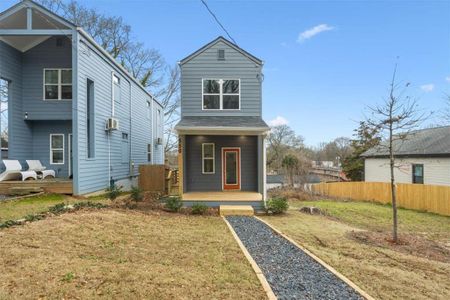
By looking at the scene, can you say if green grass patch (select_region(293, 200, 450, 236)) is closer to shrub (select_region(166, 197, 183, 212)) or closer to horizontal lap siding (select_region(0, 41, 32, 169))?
shrub (select_region(166, 197, 183, 212))

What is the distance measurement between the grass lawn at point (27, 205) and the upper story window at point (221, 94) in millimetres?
6737

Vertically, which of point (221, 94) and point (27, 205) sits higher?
point (221, 94)

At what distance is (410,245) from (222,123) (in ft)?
24.6

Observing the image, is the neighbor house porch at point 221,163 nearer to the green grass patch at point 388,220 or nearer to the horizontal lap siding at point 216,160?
the horizontal lap siding at point 216,160

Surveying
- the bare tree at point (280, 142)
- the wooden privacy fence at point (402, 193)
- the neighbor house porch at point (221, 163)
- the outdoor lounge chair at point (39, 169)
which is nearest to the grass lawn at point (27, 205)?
the outdoor lounge chair at point (39, 169)

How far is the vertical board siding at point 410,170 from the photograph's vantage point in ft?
58.7

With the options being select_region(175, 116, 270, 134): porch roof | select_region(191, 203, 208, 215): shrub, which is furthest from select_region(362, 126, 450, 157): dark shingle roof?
select_region(191, 203, 208, 215): shrub

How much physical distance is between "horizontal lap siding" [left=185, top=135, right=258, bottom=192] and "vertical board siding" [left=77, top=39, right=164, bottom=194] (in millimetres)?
3872

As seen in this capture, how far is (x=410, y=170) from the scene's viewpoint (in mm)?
20562

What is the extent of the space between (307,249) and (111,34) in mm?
29007

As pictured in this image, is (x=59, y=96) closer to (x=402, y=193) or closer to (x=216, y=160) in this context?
(x=216, y=160)

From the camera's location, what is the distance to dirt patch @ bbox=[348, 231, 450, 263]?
23.9 ft

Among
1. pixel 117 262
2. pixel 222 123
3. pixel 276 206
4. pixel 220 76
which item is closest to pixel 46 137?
pixel 222 123

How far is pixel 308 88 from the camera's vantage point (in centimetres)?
2617
